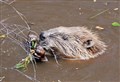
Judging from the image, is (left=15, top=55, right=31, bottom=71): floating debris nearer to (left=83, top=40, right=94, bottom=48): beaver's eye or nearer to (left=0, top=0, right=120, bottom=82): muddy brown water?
(left=0, top=0, right=120, bottom=82): muddy brown water

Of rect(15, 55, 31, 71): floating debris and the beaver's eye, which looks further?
the beaver's eye

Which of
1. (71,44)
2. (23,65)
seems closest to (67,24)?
(71,44)

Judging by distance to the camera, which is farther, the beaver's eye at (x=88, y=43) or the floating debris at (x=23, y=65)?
the beaver's eye at (x=88, y=43)

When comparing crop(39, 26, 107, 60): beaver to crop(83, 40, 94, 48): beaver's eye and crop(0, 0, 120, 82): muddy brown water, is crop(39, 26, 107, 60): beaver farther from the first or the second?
crop(0, 0, 120, 82): muddy brown water

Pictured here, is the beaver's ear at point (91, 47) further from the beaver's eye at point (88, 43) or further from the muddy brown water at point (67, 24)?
the muddy brown water at point (67, 24)

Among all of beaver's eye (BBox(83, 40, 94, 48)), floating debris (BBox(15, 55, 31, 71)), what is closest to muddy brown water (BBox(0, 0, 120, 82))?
floating debris (BBox(15, 55, 31, 71))

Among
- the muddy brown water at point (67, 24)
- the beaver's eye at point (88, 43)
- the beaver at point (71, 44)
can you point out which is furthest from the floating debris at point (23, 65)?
the beaver's eye at point (88, 43)
